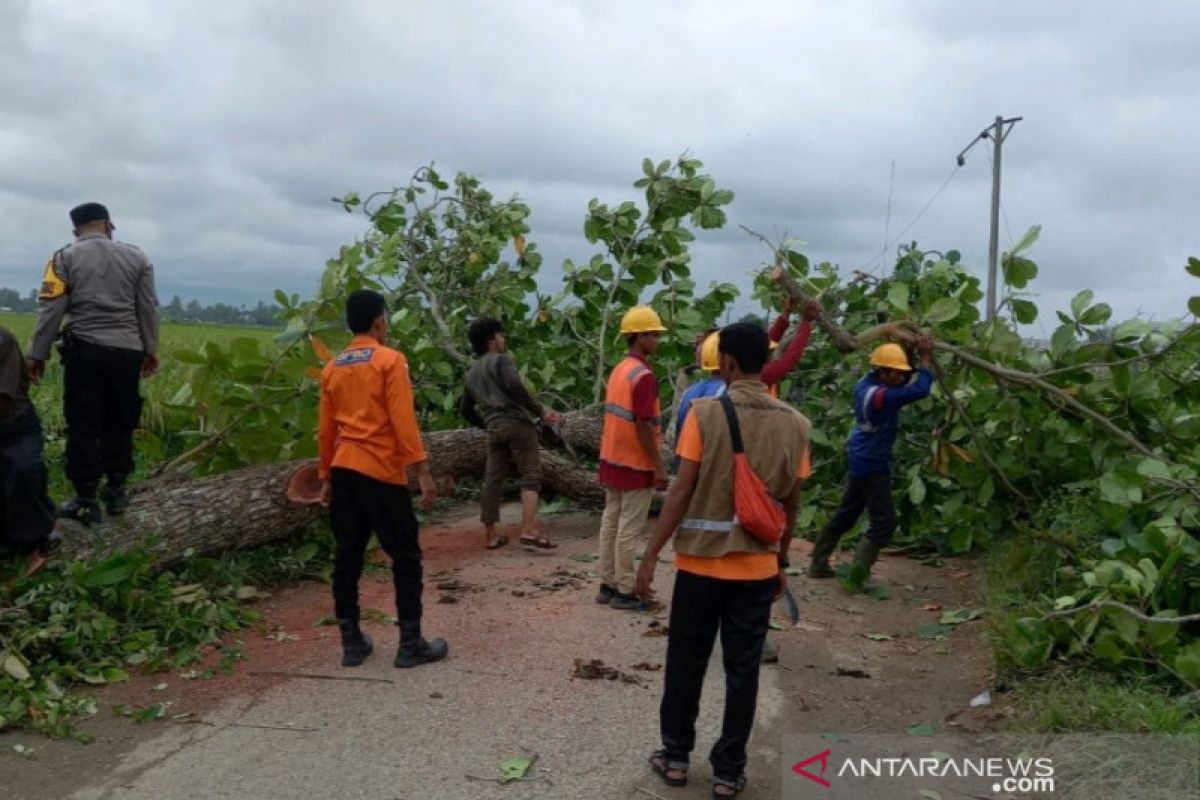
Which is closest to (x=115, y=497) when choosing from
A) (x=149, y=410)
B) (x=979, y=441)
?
(x=149, y=410)

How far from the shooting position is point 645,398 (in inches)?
263

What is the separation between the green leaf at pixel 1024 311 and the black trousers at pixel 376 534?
4.55 metres

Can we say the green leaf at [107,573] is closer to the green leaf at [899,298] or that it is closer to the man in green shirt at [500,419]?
the man in green shirt at [500,419]

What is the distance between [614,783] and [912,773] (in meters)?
1.28

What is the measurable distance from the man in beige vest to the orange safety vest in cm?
236

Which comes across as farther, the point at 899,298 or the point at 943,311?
the point at 899,298

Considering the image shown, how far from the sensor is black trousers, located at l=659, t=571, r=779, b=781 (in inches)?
167

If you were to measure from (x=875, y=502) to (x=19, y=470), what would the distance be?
533 cm

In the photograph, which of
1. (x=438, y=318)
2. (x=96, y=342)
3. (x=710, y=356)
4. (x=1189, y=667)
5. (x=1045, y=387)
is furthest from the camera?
(x=438, y=318)

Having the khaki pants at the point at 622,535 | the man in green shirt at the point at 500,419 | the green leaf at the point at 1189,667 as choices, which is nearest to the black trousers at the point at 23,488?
the khaki pants at the point at 622,535

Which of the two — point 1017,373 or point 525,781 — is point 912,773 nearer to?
point 525,781

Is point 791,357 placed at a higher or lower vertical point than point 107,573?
higher

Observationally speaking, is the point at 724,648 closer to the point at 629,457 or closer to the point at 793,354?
the point at 793,354

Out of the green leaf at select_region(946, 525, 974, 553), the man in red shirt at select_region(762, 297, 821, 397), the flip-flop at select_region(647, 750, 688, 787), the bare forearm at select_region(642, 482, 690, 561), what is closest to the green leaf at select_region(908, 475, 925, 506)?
the green leaf at select_region(946, 525, 974, 553)
